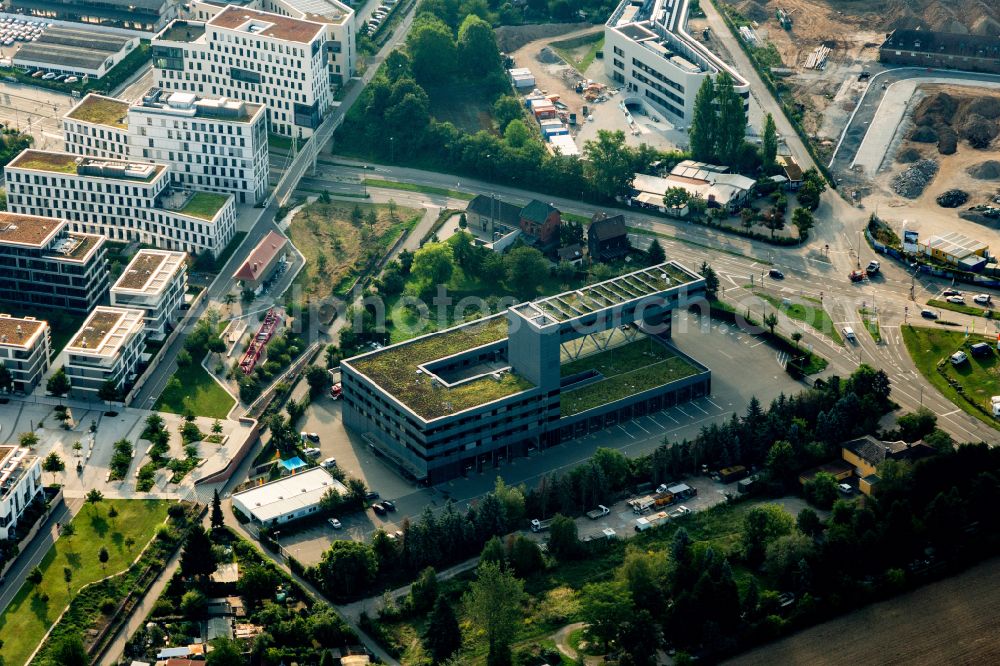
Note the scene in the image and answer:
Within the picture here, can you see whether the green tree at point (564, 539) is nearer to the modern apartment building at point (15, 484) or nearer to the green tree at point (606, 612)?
the green tree at point (606, 612)

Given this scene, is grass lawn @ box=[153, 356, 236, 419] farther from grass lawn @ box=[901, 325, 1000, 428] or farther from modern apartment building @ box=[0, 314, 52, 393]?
grass lawn @ box=[901, 325, 1000, 428]

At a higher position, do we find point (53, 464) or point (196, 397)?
point (53, 464)

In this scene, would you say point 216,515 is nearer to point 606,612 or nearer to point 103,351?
point 103,351

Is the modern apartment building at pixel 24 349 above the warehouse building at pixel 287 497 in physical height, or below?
above

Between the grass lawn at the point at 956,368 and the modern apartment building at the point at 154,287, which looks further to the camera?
the modern apartment building at the point at 154,287

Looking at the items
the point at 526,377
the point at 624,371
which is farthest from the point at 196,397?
the point at 624,371

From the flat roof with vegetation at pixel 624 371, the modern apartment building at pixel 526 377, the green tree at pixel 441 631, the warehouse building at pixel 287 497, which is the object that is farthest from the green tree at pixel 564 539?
the warehouse building at pixel 287 497

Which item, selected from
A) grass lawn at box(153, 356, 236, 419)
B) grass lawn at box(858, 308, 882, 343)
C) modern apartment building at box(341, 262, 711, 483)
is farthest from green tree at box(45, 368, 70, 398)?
grass lawn at box(858, 308, 882, 343)

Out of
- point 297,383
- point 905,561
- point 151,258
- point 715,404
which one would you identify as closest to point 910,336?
point 715,404
